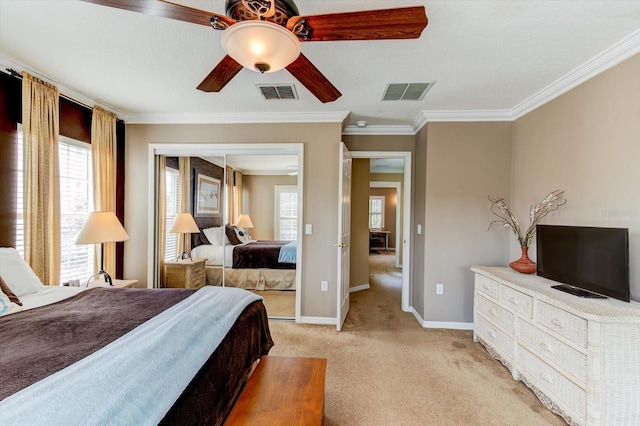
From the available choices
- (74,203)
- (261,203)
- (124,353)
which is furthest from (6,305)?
(261,203)

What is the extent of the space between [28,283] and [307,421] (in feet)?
7.29

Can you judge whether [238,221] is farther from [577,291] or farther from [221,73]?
[577,291]

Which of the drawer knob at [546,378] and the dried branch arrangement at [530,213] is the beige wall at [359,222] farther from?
the drawer knob at [546,378]

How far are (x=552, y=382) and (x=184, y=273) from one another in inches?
145

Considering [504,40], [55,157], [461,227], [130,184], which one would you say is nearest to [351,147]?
[461,227]

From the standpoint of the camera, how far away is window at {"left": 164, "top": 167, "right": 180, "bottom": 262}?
11.8ft

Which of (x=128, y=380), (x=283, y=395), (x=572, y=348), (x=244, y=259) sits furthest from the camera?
(x=244, y=259)

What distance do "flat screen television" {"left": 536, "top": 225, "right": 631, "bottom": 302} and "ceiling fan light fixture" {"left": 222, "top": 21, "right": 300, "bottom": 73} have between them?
2.26 m

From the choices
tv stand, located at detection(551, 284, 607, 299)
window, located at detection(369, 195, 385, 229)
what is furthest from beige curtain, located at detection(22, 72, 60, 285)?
window, located at detection(369, 195, 385, 229)

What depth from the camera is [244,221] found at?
3.76 m

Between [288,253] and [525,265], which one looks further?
[288,253]

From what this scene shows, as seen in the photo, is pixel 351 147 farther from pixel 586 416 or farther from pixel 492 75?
pixel 586 416

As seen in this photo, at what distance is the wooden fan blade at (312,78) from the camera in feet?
5.14

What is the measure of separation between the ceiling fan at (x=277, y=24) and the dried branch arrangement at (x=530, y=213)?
2.24 metres
